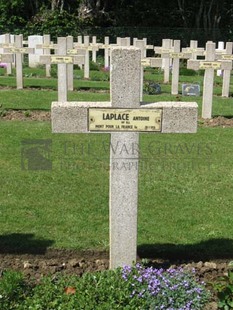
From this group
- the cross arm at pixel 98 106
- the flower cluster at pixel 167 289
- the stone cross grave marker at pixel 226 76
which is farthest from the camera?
the stone cross grave marker at pixel 226 76

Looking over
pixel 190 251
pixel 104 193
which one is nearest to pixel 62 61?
pixel 104 193

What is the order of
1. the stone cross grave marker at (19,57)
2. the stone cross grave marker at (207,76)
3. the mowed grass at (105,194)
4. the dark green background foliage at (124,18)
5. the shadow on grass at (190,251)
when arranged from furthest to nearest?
the dark green background foliage at (124,18), the stone cross grave marker at (19,57), the stone cross grave marker at (207,76), the mowed grass at (105,194), the shadow on grass at (190,251)

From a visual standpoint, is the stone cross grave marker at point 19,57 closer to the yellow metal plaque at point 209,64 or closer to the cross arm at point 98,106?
the yellow metal plaque at point 209,64

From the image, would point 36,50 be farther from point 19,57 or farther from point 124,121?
point 124,121

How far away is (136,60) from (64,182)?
3.38 meters

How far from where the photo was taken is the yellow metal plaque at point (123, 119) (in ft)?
13.1

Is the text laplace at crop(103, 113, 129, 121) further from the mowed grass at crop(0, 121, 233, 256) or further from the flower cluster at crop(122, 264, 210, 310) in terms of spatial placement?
the mowed grass at crop(0, 121, 233, 256)

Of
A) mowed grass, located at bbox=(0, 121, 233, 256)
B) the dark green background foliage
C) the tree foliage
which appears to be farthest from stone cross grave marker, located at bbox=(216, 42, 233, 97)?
the tree foliage

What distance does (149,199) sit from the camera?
6.46 metres

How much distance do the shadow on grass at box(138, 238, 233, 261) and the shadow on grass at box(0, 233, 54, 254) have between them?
89 cm

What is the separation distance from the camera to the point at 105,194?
21.7 ft

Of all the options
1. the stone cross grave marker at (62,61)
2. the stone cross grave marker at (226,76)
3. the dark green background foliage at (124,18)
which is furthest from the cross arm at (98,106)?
the dark green background foliage at (124,18)

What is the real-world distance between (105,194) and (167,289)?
2.98 metres

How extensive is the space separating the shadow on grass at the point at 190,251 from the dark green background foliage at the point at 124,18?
80.3 feet
